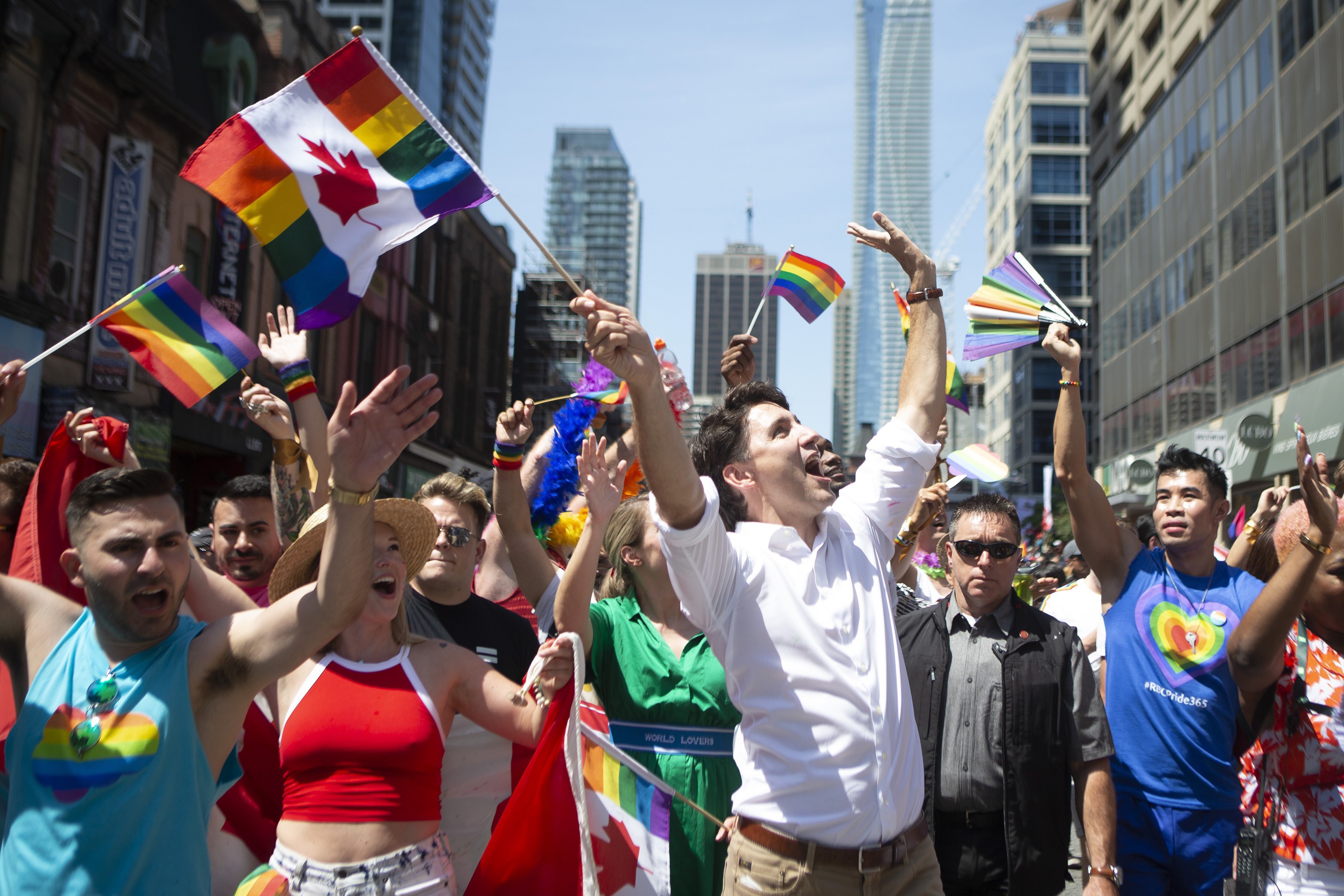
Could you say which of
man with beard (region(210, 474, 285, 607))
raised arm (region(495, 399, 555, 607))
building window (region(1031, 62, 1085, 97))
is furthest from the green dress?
building window (region(1031, 62, 1085, 97))

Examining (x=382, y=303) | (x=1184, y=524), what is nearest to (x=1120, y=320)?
(x=382, y=303)

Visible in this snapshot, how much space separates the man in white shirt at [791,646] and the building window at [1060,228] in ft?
228

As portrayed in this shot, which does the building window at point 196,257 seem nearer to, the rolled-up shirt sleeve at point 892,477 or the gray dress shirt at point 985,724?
the gray dress shirt at point 985,724

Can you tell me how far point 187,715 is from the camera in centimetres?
267

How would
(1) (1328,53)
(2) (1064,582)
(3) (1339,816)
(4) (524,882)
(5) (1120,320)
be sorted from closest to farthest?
(4) (524,882), (3) (1339,816), (2) (1064,582), (1) (1328,53), (5) (1120,320)

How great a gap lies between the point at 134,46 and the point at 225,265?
154 inches

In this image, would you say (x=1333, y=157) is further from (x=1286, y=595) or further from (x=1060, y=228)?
(x=1060, y=228)

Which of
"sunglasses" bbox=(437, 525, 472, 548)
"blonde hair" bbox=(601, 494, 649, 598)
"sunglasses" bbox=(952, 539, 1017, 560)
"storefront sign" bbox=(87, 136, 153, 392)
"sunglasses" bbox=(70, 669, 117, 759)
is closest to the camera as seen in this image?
"sunglasses" bbox=(70, 669, 117, 759)

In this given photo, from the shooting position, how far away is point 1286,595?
146 inches

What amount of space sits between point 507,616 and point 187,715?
1702mm

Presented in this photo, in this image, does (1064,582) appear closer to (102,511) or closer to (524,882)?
(524,882)

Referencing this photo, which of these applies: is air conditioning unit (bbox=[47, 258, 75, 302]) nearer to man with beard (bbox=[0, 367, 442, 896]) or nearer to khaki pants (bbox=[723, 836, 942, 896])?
man with beard (bbox=[0, 367, 442, 896])

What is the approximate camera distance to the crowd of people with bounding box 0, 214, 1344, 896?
8.57ft

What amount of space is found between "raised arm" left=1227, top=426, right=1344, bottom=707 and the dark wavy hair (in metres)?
1.92
